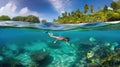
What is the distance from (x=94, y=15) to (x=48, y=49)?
4722mm

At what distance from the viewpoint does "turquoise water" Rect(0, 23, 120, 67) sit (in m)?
13.1

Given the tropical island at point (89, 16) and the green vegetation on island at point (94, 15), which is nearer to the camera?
the tropical island at point (89, 16)

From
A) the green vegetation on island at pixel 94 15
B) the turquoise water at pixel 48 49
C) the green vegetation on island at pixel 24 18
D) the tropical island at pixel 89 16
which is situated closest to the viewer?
the green vegetation on island at pixel 24 18

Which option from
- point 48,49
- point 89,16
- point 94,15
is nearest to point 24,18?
point 48,49

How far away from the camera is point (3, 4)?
35.6ft

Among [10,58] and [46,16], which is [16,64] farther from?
[46,16]

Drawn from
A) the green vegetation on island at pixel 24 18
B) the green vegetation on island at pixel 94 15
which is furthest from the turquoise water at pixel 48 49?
the green vegetation on island at pixel 24 18

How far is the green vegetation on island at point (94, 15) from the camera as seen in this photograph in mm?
12727

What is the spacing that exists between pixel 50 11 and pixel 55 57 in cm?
454

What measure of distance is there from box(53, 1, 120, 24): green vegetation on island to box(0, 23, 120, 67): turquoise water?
67cm

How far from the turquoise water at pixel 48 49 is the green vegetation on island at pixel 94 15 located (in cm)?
67

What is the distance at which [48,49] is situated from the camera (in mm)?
14820

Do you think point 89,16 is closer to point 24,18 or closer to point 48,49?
point 48,49

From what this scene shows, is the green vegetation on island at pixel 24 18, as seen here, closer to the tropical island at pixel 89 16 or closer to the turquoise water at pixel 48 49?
the tropical island at pixel 89 16
